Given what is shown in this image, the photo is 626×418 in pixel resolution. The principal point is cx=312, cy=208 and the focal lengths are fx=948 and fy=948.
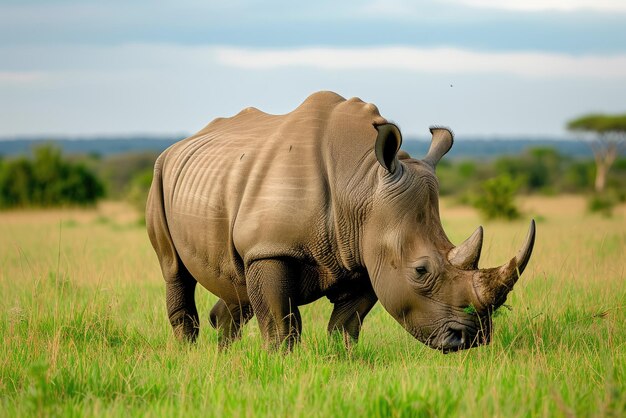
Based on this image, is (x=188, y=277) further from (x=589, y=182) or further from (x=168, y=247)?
(x=589, y=182)

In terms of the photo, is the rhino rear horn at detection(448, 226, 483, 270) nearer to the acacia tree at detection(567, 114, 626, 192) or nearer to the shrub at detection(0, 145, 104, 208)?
the shrub at detection(0, 145, 104, 208)

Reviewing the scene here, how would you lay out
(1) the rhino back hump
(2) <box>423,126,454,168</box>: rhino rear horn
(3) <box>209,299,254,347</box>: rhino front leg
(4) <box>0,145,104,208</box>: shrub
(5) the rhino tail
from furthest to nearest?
(4) <box>0,145,104,208</box>: shrub < (5) the rhino tail < (3) <box>209,299,254,347</box>: rhino front leg < (2) <box>423,126,454,168</box>: rhino rear horn < (1) the rhino back hump

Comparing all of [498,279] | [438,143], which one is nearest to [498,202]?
[438,143]

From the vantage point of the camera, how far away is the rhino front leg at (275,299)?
570 centimetres

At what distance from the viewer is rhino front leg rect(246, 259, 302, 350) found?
5.70 meters

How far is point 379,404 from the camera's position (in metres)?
Result: 4.34

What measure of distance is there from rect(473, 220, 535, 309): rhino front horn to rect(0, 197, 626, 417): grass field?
352 millimetres

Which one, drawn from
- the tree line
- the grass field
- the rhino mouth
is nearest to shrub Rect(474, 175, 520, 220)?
the tree line

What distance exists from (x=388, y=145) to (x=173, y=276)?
2393 mm

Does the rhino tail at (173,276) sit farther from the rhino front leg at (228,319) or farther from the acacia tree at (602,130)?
the acacia tree at (602,130)

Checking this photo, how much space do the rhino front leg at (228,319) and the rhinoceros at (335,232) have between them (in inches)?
12.2

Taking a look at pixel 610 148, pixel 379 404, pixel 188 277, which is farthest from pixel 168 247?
pixel 610 148

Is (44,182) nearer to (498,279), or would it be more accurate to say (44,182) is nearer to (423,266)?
(423,266)

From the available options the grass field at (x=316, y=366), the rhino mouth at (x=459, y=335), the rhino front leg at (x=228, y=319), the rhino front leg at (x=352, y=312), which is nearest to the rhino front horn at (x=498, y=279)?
the rhino mouth at (x=459, y=335)
